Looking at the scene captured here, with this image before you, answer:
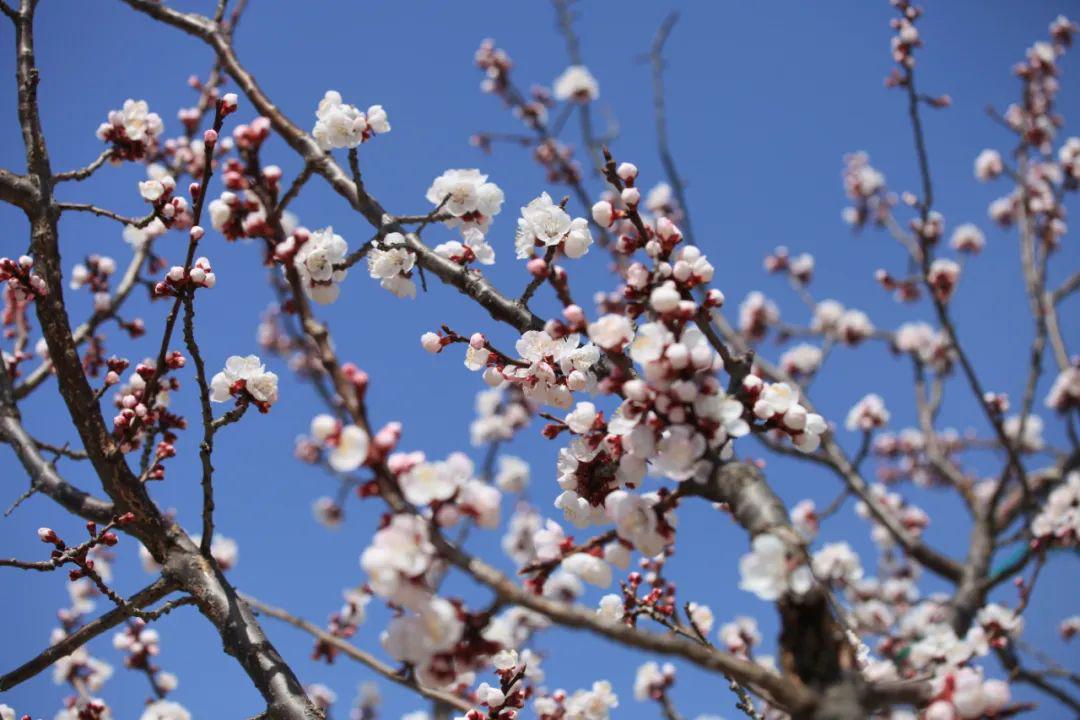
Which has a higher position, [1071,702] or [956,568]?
[956,568]

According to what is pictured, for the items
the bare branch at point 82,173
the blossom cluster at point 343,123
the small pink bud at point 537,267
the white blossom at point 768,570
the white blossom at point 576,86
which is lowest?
the white blossom at point 768,570

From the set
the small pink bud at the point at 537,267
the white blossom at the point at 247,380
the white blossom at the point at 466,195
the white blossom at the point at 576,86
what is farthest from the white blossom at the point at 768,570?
the white blossom at the point at 576,86

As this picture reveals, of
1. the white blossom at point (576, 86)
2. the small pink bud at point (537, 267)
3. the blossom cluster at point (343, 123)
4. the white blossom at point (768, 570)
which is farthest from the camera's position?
the white blossom at point (576, 86)

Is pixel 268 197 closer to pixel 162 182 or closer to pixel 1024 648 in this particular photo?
pixel 162 182

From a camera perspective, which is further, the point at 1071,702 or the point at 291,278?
the point at 1071,702

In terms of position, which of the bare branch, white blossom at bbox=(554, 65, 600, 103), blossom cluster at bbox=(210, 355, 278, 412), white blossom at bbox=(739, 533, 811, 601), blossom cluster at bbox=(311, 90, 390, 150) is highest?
white blossom at bbox=(554, 65, 600, 103)

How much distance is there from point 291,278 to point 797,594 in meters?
1.20

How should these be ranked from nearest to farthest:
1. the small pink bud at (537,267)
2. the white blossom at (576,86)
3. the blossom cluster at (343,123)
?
the small pink bud at (537,267)
the blossom cluster at (343,123)
the white blossom at (576,86)

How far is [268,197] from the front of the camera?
156 cm

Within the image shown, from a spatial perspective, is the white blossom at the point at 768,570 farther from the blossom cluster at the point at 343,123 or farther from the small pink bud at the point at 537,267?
the blossom cluster at the point at 343,123

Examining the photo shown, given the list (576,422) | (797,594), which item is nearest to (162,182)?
(576,422)

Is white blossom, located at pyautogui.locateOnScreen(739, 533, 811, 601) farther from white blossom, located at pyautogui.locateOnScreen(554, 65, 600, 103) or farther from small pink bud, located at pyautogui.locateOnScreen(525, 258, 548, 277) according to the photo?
white blossom, located at pyautogui.locateOnScreen(554, 65, 600, 103)

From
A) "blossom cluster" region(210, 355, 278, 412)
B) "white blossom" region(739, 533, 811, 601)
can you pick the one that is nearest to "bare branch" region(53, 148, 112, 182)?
"blossom cluster" region(210, 355, 278, 412)

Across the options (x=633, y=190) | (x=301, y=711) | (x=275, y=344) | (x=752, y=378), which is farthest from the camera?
(x=275, y=344)
